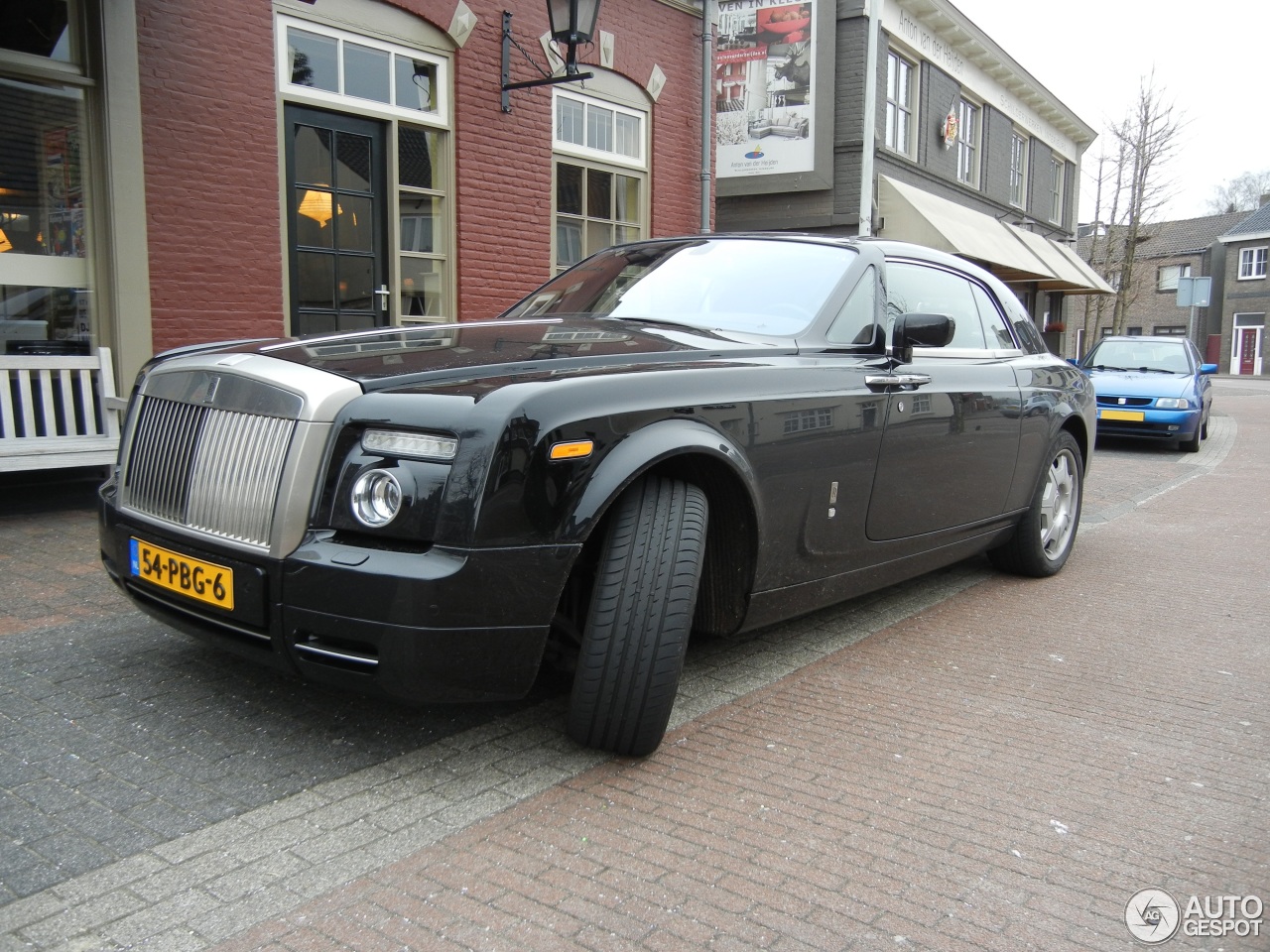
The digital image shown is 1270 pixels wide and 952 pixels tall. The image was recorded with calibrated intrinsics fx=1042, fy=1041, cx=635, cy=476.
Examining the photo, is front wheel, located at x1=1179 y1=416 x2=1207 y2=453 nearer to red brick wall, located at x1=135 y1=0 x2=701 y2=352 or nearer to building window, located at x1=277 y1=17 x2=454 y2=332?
red brick wall, located at x1=135 y1=0 x2=701 y2=352

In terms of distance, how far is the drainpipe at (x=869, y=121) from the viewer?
15781mm

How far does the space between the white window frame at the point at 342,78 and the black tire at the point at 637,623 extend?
6300 millimetres

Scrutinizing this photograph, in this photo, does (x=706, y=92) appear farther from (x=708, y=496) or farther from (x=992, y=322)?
(x=708, y=496)

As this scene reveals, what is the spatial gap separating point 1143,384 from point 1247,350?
46396 mm

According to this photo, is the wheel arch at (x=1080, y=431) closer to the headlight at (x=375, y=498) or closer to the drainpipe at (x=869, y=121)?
the headlight at (x=375, y=498)

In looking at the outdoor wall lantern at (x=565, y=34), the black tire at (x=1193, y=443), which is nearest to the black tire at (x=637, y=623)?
the outdoor wall lantern at (x=565, y=34)

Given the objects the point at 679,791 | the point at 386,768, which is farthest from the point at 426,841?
the point at 679,791

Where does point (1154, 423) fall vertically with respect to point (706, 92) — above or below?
below

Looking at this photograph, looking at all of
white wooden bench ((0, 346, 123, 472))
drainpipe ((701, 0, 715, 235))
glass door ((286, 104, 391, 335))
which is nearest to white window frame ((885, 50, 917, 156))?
drainpipe ((701, 0, 715, 235))

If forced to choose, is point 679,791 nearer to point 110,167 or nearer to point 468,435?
point 468,435

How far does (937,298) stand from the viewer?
480 cm

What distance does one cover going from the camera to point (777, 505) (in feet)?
11.2

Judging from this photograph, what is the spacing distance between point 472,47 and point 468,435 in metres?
7.51

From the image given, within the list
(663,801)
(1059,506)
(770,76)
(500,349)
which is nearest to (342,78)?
(500,349)
